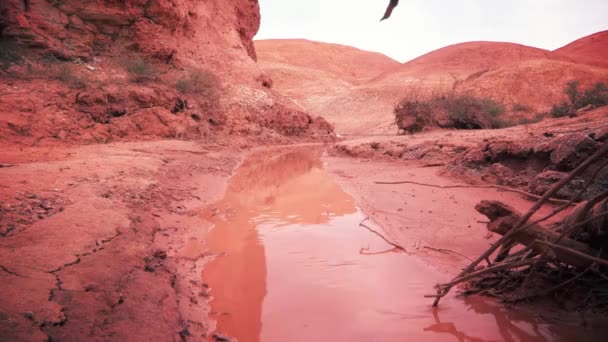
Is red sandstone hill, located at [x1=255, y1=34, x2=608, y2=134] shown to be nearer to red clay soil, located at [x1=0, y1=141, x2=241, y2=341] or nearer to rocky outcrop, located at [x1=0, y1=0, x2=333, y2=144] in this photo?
rocky outcrop, located at [x1=0, y1=0, x2=333, y2=144]

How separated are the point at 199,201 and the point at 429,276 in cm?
291

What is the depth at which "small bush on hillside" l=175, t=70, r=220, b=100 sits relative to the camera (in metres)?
10.6

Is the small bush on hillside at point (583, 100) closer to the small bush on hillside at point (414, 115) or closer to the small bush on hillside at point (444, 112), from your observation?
the small bush on hillside at point (444, 112)

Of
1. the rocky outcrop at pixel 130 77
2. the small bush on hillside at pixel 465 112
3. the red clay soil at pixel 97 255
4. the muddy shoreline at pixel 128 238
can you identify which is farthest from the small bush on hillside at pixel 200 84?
the small bush on hillside at pixel 465 112

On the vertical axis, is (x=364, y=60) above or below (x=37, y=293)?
above

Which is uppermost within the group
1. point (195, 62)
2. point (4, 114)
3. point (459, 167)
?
point (195, 62)

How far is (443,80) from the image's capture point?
27.0m

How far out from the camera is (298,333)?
1.90m

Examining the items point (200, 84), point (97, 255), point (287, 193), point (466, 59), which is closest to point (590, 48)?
point (466, 59)

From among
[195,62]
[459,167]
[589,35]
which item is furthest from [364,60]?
[459,167]

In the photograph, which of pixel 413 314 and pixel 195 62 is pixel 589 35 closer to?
pixel 195 62

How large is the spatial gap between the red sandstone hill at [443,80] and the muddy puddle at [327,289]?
1099 cm

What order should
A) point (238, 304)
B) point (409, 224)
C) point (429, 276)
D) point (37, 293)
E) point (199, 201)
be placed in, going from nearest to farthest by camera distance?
point (37, 293) → point (238, 304) → point (429, 276) → point (409, 224) → point (199, 201)

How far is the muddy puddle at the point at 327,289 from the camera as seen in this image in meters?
1.88
